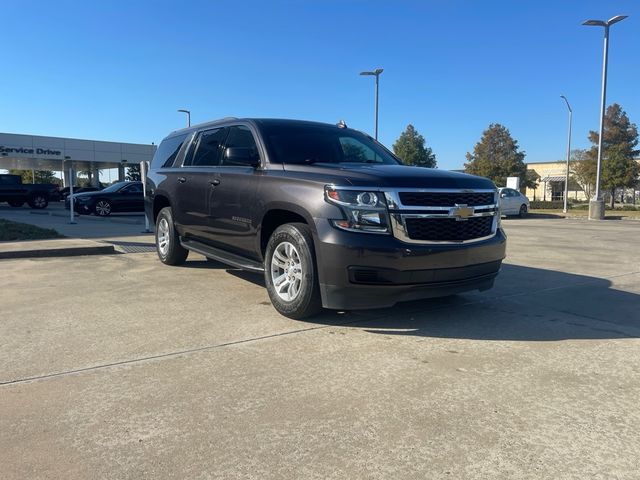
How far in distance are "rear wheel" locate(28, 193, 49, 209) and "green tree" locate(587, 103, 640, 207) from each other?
42.4 metres

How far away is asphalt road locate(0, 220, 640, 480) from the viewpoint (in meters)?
2.48

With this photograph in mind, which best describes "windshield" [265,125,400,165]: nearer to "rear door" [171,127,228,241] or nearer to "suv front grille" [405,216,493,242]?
"rear door" [171,127,228,241]

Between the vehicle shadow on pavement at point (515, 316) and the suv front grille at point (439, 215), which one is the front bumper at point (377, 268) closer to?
the suv front grille at point (439, 215)

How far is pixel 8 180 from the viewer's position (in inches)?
1029

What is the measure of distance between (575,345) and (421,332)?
1226 millimetres

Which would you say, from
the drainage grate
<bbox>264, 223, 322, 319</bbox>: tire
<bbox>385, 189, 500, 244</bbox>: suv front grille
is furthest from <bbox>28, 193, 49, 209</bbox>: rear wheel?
<bbox>385, 189, 500, 244</bbox>: suv front grille

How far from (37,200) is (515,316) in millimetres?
27991

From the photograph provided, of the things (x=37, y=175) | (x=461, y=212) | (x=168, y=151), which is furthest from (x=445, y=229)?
(x=37, y=175)

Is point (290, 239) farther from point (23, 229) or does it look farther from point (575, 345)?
point (23, 229)

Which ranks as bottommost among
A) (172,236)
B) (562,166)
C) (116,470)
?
(116,470)

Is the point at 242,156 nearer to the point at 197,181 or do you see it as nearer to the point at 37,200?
the point at 197,181

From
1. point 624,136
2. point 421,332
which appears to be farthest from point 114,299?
point 624,136

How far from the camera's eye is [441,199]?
4.51m

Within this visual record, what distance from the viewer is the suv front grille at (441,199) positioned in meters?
4.34
